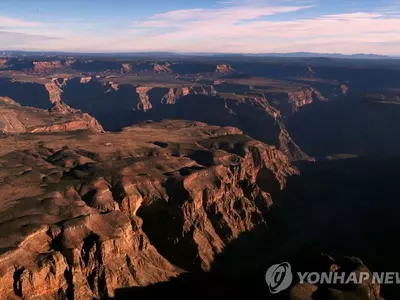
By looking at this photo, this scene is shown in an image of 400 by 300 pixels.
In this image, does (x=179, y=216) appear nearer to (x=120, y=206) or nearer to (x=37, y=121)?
(x=120, y=206)

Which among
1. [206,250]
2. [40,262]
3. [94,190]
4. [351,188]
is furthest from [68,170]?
[351,188]

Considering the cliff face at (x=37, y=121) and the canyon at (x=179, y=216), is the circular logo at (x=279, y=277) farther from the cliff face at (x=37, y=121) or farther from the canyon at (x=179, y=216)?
the cliff face at (x=37, y=121)

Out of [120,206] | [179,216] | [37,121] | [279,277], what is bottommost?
[279,277]

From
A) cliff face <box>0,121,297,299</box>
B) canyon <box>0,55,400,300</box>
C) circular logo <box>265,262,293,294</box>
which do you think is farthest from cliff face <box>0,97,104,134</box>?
circular logo <box>265,262,293,294</box>

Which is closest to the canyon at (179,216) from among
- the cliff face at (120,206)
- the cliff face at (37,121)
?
the cliff face at (120,206)

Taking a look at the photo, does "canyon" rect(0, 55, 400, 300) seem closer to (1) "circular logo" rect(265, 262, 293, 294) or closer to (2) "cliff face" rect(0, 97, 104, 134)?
(1) "circular logo" rect(265, 262, 293, 294)

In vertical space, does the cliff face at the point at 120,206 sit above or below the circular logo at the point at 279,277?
above

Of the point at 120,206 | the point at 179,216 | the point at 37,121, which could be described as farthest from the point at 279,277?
the point at 37,121
